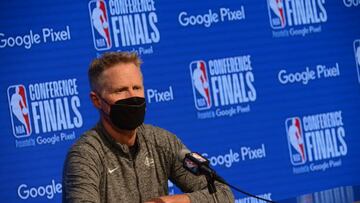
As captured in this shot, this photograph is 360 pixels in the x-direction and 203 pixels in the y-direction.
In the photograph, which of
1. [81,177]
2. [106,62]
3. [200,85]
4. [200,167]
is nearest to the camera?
[200,167]

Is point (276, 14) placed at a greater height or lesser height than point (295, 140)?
greater

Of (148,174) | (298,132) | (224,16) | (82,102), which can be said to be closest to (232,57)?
(224,16)

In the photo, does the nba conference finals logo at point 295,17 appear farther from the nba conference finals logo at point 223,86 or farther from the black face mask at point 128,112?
the black face mask at point 128,112

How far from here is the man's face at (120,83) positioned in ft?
9.80

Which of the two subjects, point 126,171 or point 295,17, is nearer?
point 126,171

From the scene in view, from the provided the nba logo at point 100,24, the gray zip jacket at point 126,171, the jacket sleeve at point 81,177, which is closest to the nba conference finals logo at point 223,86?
the nba logo at point 100,24

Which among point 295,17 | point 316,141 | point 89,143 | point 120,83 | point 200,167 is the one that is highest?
point 295,17

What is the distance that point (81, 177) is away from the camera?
289 centimetres

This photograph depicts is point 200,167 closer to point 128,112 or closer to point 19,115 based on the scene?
point 128,112

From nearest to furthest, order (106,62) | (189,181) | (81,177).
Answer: (81,177) < (106,62) < (189,181)

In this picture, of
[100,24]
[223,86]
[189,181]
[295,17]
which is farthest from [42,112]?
[189,181]

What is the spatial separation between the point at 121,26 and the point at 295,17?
51.4 inches

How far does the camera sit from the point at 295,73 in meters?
5.80

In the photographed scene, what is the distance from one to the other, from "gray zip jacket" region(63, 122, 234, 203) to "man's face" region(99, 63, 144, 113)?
16 cm
